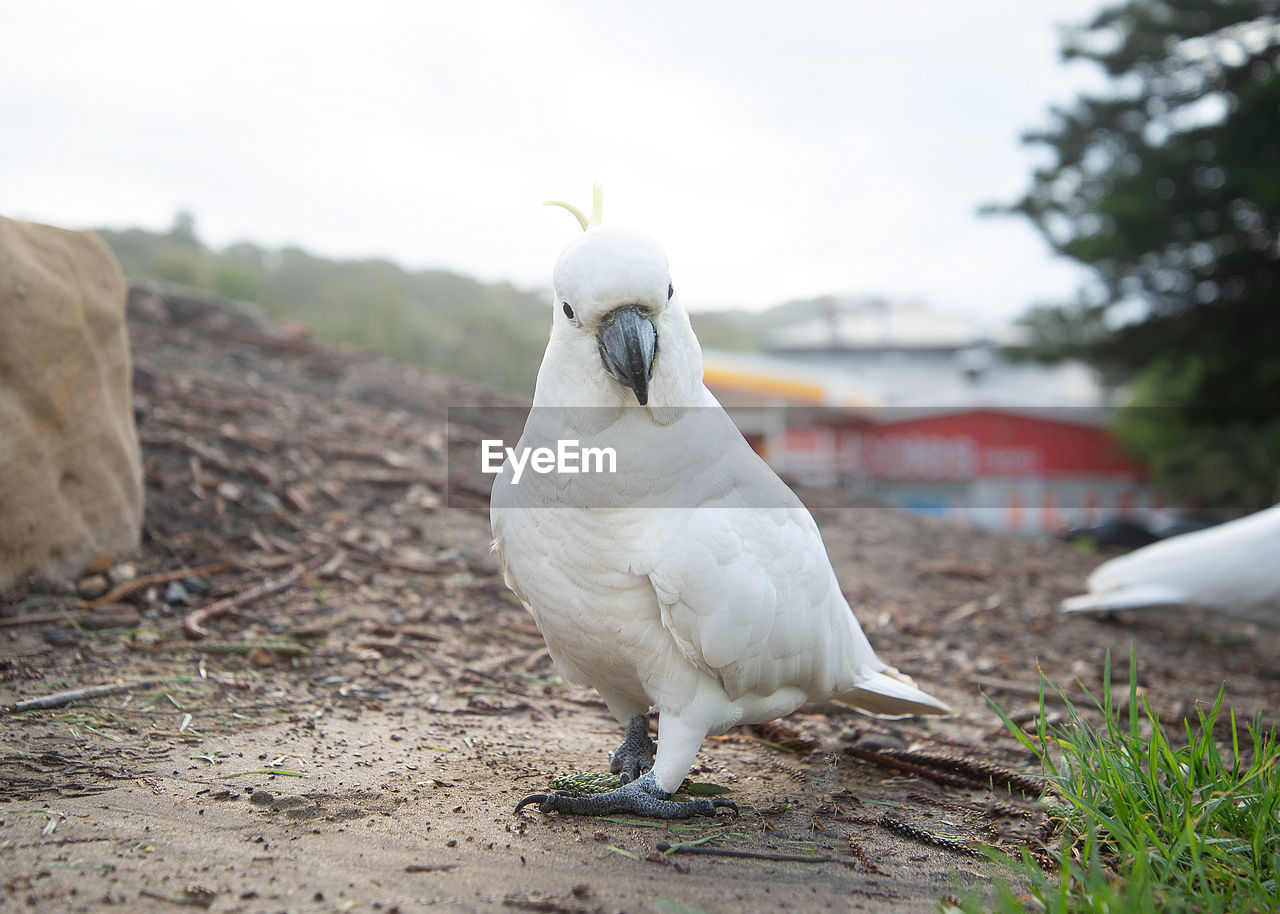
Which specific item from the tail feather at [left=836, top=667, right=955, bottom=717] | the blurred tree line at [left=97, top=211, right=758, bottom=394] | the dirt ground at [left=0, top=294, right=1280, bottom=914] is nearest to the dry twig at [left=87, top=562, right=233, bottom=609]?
the dirt ground at [left=0, top=294, right=1280, bottom=914]

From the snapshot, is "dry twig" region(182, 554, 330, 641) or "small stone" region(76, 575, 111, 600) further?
"small stone" region(76, 575, 111, 600)

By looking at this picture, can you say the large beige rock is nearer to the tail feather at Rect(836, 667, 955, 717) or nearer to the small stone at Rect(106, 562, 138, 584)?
the small stone at Rect(106, 562, 138, 584)

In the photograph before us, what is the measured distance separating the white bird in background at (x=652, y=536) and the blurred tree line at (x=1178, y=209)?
9.14 metres

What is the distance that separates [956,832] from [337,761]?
162 cm

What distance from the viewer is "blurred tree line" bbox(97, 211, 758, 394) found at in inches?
349

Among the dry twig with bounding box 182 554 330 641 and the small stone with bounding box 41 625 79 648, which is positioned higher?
the dry twig with bounding box 182 554 330 641

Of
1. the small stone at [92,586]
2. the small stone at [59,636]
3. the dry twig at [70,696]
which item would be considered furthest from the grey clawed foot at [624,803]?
the small stone at [92,586]

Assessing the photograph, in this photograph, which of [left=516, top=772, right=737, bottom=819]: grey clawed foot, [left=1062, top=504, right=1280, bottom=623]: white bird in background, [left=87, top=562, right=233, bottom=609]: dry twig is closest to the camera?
[left=516, top=772, right=737, bottom=819]: grey clawed foot

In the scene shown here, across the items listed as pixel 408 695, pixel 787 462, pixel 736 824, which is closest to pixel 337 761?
pixel 408 695

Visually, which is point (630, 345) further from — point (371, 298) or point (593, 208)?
point (371, 298)

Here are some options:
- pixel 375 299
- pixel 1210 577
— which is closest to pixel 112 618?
pixel 1210 577

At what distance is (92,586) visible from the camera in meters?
3.35

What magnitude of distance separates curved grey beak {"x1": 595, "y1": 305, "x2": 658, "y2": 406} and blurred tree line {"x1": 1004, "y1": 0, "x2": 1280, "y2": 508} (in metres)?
9.35

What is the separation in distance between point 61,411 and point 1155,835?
3.75 meters
